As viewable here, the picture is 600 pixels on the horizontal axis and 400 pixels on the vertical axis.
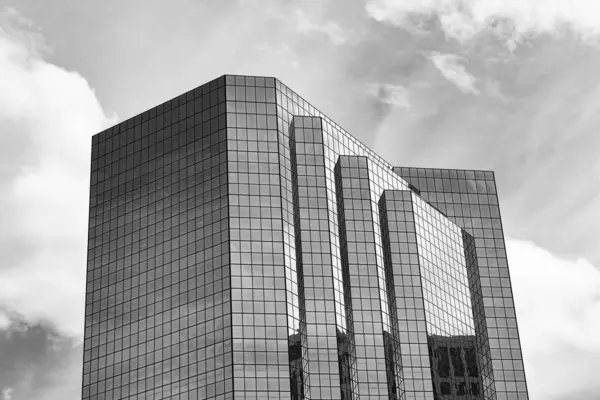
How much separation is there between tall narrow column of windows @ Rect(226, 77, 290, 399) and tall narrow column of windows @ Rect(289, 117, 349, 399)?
12.6 feet

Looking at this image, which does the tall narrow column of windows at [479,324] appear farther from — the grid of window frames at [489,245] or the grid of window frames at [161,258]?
the grid of window frames at [161,258]

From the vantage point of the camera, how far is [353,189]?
156 meters

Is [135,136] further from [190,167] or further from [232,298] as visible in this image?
[232,298]

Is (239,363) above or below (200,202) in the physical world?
below

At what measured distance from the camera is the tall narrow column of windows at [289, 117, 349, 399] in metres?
138

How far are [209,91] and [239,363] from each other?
4379 centimetres

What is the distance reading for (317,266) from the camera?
146m

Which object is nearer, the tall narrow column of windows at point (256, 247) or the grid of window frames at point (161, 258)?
the tall narrow column of windows at point (256, 247)

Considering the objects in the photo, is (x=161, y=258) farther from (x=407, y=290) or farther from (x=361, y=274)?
(x=407, y=290)

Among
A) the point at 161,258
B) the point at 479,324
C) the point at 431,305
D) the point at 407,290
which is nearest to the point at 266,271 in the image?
the point at 161,258

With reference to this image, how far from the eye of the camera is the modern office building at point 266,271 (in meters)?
138

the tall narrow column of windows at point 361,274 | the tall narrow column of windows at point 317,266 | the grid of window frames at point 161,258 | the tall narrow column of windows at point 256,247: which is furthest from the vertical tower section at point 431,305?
the grid of window frames at point 161,258

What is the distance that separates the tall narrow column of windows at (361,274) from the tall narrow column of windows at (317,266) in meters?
2.77

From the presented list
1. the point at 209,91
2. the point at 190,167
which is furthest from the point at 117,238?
the point at 209,91
